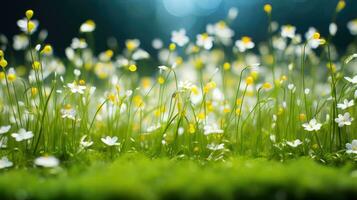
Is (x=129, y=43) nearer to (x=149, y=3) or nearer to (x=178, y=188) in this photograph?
(x=178, y=188)

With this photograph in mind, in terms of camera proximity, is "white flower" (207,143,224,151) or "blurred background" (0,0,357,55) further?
"blurred background" (0,0,357,55)

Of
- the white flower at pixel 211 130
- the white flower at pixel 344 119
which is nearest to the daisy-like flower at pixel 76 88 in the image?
the white flower at pixel 211 130

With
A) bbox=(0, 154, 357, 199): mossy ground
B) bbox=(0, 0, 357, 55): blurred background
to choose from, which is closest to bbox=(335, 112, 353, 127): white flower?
bbox=(0, 154, 357, 199): mossy ground

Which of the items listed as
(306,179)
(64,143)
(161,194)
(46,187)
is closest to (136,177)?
(161,194)

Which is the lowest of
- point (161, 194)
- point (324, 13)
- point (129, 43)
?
point (161, 194)

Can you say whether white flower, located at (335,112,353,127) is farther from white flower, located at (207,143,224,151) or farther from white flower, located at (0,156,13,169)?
white flower, located at (0,156,13,169)

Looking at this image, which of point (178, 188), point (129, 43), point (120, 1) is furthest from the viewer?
point (120, 1)
